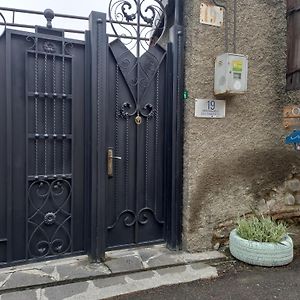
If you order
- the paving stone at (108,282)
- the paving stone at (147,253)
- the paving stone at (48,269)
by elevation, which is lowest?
the paving stone at (108,282)

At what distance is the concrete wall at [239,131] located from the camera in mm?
3348

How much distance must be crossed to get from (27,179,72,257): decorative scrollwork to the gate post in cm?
26

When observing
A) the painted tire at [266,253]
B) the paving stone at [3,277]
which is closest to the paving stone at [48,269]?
the paving stone at [3,277]

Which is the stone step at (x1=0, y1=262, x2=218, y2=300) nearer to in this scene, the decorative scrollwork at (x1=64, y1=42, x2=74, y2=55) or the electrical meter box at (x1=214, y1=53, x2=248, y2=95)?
the electrical meter box at (x1=214, y1=53, x2=248, y2=95)

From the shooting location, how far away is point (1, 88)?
288 centimetres

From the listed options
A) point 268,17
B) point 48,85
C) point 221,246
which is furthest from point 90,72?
point 221,246

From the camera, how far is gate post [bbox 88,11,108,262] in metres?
3.07

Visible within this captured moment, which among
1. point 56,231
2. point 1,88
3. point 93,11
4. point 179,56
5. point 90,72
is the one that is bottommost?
point 56,231

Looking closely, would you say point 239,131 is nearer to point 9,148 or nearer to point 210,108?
point 210,108

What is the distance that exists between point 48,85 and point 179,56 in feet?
4.49

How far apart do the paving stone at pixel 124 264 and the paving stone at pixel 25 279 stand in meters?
0.58

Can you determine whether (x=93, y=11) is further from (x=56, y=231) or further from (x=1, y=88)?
(x=56, y=231)

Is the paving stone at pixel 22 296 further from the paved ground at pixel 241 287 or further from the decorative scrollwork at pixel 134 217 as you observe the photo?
the decorative scrollwork at pixel 134 217

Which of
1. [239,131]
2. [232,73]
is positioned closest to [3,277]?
[239,131]
